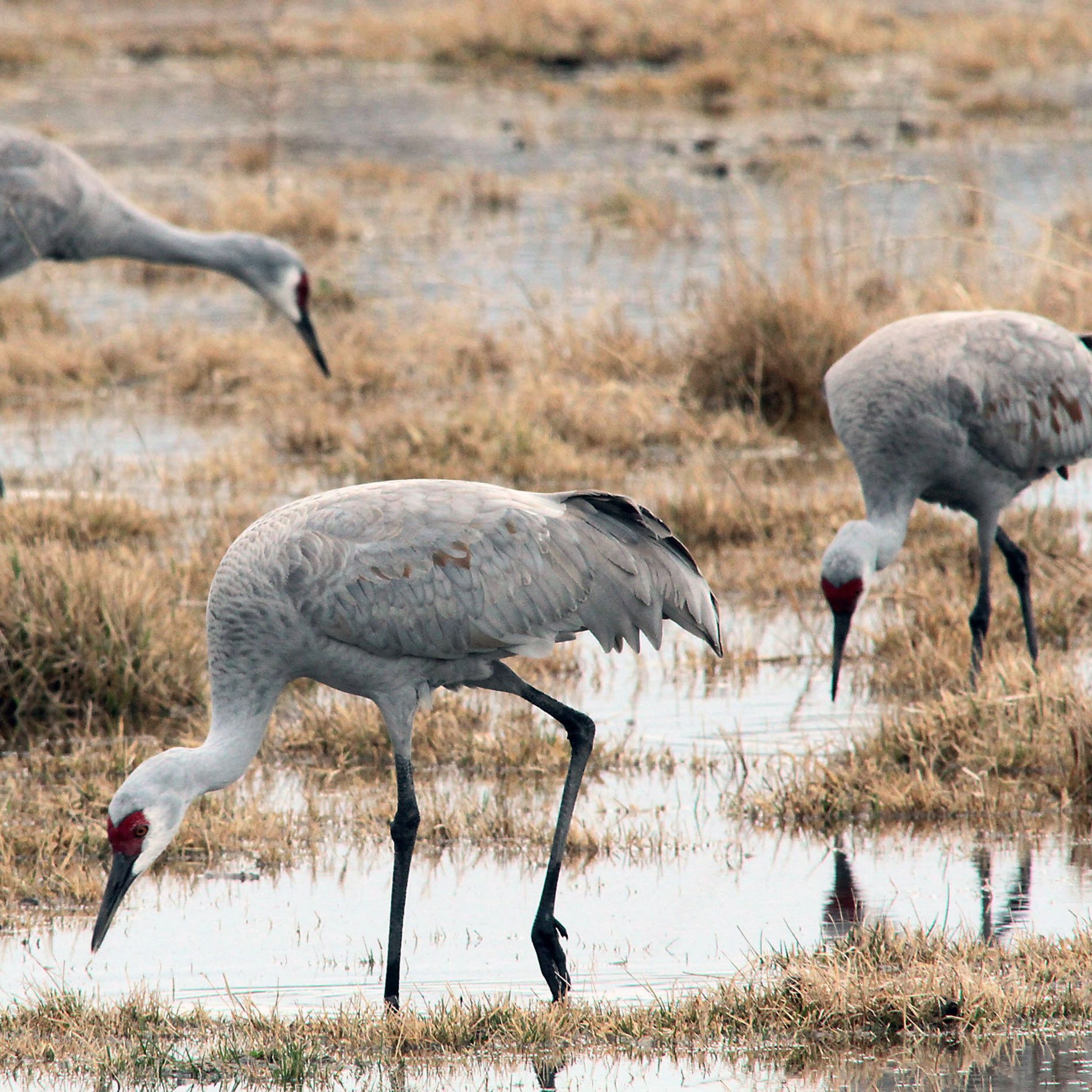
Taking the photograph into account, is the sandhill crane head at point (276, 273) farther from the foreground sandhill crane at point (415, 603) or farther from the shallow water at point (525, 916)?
the foreground sandhill crane at point (415, 603)

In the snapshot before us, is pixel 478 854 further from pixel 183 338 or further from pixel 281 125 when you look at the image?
pixel 281 125

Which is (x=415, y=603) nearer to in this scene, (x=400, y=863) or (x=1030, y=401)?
(x=400, y=863)

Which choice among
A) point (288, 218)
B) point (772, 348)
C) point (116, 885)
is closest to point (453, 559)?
point (116, 885)

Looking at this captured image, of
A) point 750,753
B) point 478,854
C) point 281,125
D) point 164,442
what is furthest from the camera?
point 281,125

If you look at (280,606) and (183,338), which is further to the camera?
(183,338)

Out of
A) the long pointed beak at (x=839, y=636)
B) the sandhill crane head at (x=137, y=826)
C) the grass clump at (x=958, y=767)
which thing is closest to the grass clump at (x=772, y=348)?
the long pointed beak at (x=839, y=636)

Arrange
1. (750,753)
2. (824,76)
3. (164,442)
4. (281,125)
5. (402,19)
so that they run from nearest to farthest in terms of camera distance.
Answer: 1. (750,753)
2. (164,442)
3. (281,125)
4. (824,76)
5. (402,19)

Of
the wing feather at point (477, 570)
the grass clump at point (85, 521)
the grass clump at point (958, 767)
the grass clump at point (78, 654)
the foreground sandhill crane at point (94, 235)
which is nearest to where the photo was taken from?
the wing feather at point (477, 570)

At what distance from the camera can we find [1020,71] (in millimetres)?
27719

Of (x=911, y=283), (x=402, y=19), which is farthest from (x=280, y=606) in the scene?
(x=402, y=19)

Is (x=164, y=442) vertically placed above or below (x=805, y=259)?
below

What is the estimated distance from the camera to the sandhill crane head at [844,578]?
6.25 m

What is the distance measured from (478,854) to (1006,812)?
4.56 feet

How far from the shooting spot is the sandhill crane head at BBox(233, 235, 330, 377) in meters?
9.08
